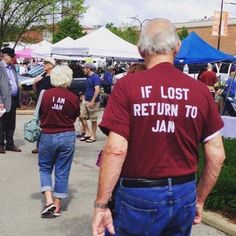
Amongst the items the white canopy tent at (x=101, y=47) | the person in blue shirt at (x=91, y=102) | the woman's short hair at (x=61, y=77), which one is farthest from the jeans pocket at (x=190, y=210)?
the white canopy tent at (x=101, y=47)

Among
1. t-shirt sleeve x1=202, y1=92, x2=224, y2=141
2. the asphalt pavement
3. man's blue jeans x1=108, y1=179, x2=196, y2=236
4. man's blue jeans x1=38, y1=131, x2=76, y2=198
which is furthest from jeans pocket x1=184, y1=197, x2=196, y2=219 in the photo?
man's blue jeans x1=38, y1=131, x2=76, y2=198

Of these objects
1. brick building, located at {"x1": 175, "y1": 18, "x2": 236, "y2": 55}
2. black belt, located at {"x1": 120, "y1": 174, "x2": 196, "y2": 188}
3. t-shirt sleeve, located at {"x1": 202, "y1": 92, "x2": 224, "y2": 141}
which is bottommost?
brick building, located at {"x1": 175, "y1": 18, "x2": 236, "y2": 55}

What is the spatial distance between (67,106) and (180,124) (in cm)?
312

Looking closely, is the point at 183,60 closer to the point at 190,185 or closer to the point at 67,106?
the point at 67,106

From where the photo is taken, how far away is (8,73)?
959cm

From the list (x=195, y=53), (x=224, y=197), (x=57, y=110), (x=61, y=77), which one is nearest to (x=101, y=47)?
(x=195, y=53)

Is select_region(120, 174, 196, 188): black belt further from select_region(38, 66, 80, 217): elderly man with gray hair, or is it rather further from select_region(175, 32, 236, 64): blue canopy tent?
select_region(175, 32, 236, 64): blue canopy tent

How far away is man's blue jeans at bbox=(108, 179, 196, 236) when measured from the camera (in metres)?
2.71

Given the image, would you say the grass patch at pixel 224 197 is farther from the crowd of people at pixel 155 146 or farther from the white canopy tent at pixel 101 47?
the white canopy tent at pixel 101 47

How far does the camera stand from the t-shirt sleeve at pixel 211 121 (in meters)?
2.84

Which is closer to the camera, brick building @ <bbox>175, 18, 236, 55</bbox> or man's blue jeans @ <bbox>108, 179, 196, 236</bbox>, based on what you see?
man's blue jeans @ <bbox>108, 179, 196, 236</bbox>

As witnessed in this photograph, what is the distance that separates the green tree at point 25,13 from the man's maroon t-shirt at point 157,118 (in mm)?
25040

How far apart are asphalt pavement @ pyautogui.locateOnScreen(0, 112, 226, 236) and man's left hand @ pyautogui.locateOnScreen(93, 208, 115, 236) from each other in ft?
8.21

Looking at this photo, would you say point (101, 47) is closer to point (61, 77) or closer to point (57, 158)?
point (61, 77)
